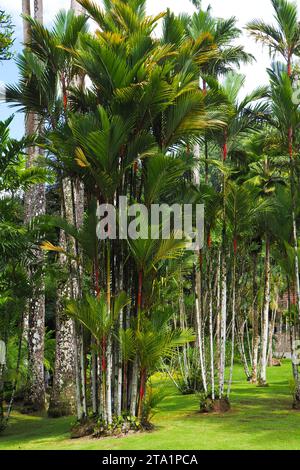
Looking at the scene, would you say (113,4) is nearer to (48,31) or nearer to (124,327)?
(48,31)

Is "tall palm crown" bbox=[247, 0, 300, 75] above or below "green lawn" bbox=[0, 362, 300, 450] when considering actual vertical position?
above

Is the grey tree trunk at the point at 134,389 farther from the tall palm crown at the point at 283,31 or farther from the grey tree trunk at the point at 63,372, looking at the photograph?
the tall palm crown at the point at 283,31

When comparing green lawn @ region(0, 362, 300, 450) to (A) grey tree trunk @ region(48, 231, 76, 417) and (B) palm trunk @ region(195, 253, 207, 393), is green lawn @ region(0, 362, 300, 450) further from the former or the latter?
(B) palm trunk @ region(195, 253, 207, 393)
